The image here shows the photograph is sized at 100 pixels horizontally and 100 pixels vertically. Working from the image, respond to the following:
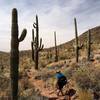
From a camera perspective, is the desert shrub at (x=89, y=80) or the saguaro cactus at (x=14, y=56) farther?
the desert shrub at (x=89, y=80)

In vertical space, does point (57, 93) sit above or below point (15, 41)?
below

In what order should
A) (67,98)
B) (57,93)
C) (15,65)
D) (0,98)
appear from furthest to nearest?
(57,93) → (67,98) → (0,98) → (15,65)

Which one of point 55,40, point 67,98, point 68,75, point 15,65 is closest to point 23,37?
point 15,65

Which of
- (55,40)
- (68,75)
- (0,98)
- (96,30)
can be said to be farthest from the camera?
(96,30)

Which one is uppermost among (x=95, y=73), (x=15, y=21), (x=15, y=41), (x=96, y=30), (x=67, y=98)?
(x=96, y=30)

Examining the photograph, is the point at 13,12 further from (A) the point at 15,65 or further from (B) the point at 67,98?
(B) the point at 67,98

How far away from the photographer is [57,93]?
18.0m

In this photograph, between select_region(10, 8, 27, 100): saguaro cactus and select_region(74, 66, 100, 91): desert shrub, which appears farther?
select_region(74, 66, 100, 91): desert shrub

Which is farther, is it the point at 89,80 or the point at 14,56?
the point at 89,80

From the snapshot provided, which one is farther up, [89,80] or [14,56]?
[14,56]

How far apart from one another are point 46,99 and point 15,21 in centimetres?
482

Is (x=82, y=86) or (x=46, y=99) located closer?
(x=46, y=99)

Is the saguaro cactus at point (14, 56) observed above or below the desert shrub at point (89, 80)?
above

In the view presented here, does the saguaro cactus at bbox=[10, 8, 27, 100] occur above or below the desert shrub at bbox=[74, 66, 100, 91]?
above
